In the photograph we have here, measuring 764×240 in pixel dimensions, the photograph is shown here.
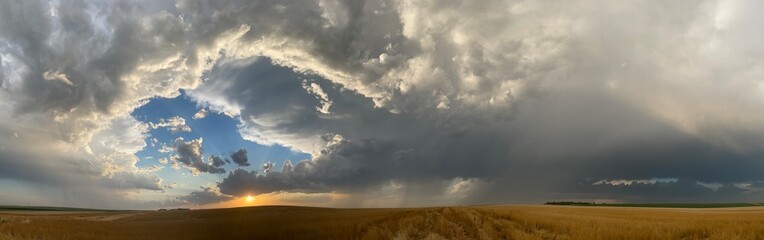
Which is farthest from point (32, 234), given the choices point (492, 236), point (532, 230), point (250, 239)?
point (532, 230)

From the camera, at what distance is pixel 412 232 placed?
20406 mm

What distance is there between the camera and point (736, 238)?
48.7 feet

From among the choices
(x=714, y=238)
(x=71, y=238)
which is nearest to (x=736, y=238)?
(x=714, y=238)

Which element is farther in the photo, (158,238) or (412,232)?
(412,232)

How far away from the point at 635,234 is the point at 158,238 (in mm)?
18442

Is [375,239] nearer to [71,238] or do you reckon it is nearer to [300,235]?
[300,235]

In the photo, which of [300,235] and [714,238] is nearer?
[714,238]

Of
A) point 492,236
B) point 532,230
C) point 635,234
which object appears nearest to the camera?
point 635,234

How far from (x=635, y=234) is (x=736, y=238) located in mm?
3006

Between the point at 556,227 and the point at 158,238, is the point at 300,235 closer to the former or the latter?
the point at 158,238

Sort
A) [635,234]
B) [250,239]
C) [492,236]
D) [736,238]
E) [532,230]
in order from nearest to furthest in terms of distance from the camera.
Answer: [736,238]
[635,234]
[250,239]
[492,236]
[532,230]

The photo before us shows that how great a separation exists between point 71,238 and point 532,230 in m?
19.3

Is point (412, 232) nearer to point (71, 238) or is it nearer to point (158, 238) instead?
point (158, 238)

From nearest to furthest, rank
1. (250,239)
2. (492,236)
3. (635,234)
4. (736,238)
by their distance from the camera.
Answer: (736,238), (635,234), (250,239), (492,236)
